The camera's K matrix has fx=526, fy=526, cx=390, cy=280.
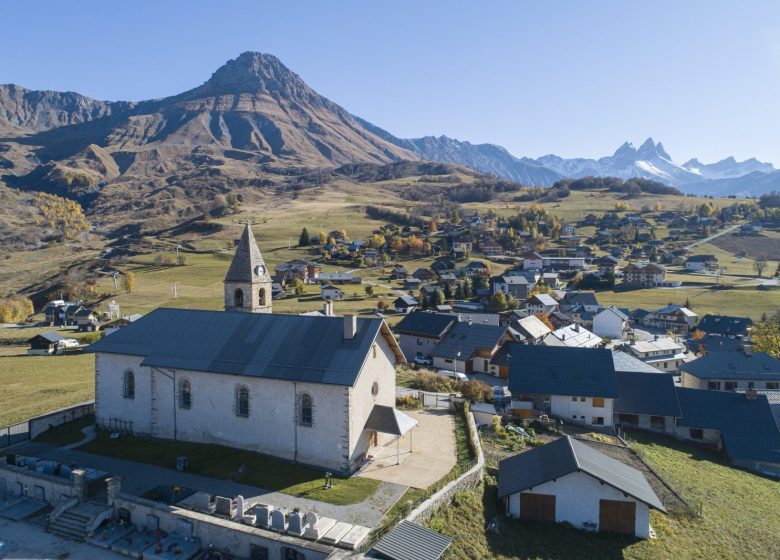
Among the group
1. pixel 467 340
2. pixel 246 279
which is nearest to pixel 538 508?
pixel 246 279

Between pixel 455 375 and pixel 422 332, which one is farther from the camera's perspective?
pixel 422 332

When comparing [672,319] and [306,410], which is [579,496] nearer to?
[306,410]

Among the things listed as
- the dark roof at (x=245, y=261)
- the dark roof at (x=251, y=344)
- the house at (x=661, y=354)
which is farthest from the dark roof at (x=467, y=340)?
the dark roof at (x=245, y=261)

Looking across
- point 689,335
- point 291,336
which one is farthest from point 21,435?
point 689,335

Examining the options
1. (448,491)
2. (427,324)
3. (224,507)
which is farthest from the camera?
(427,324)

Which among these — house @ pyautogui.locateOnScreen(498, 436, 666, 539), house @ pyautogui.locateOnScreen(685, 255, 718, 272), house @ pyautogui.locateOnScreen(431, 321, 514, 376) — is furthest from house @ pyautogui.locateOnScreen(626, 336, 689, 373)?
house @ pyautogui.locateOnScreen(685, 255, 718, 272)

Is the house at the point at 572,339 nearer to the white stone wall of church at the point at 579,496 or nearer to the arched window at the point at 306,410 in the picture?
the white stone wall of church at the point at 579,496

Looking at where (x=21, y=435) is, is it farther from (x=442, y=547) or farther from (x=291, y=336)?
(x=442, y=547)
